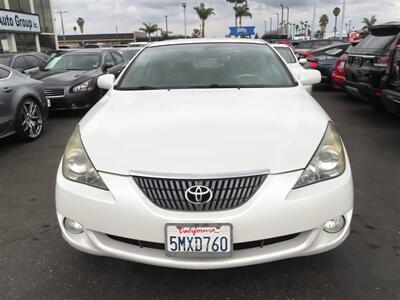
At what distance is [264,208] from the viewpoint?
6.66 ft

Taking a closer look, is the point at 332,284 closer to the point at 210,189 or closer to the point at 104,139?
the point at 210,189

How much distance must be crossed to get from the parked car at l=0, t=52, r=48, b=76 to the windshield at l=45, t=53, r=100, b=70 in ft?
2.03

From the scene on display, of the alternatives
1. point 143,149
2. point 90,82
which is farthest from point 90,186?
point 90,82

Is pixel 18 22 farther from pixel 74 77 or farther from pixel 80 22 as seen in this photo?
pixel 80 22

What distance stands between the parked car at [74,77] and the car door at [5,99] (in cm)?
200

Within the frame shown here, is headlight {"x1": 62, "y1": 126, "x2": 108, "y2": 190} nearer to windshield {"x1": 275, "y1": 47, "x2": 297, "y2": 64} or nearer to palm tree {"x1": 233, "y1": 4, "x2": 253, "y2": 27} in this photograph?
windshield {"x1": 275, "y1": 47, "x2": 297, "y2": 64}

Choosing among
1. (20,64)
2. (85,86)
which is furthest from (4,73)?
(20,64)

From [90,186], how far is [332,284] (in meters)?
1.53

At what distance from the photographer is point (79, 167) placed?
2318mm

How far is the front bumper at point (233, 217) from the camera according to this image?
2031mm

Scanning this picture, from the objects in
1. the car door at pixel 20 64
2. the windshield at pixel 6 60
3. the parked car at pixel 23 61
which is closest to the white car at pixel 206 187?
the parked car at pixel 23 61

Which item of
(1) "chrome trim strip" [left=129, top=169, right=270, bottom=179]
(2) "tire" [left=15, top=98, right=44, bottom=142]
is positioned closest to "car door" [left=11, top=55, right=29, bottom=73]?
(2) "tire" [left=15, top=98, right=44, bottom=142]

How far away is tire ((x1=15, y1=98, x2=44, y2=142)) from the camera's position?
19.0 ft

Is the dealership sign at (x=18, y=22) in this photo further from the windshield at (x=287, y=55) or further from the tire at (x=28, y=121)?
the tire at (x=28, y=121)
